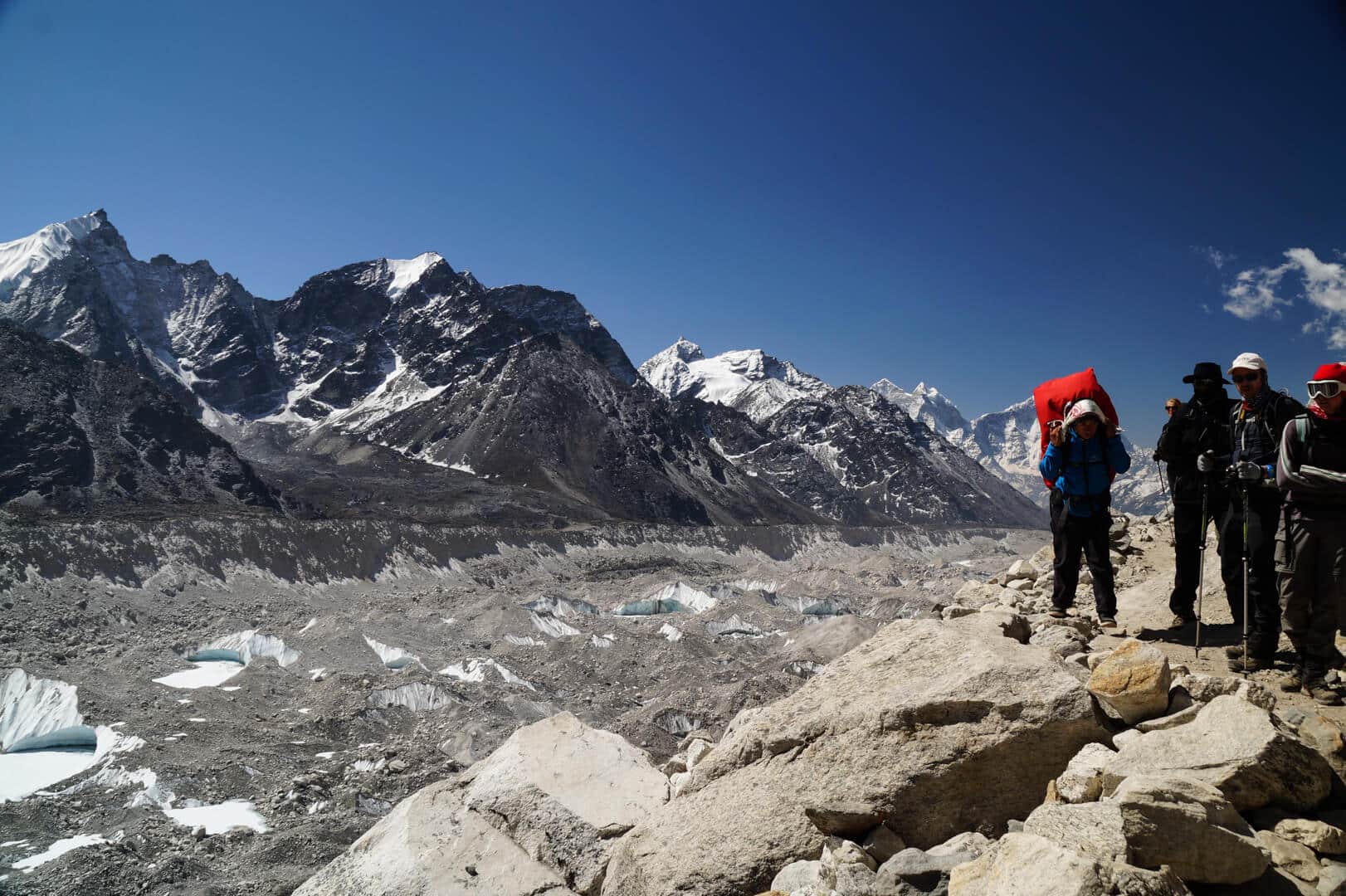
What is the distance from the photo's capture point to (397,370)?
150375 millimetres

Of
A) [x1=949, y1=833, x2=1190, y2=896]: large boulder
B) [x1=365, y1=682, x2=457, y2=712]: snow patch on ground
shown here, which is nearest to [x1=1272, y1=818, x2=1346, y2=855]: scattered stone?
[x1=949, y1=833, x2=1190, y2=896]: large boulder

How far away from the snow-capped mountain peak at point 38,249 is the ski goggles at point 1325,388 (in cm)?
16298

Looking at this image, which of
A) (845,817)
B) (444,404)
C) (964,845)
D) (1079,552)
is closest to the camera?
(964,845)

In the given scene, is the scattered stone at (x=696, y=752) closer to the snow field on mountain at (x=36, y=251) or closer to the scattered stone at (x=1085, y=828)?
the scattered stone at (x=1085, y=828)

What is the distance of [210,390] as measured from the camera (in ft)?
468

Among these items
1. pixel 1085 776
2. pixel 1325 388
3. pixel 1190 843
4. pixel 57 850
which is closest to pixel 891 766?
pixel 1085 776

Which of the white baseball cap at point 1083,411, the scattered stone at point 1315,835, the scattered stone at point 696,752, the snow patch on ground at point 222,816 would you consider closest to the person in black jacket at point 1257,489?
the white baseball cap at point 1083,411

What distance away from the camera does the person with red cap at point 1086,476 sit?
544 centimetres

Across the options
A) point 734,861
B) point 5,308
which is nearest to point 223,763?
point 734,861

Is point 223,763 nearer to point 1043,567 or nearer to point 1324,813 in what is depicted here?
point 1043,567

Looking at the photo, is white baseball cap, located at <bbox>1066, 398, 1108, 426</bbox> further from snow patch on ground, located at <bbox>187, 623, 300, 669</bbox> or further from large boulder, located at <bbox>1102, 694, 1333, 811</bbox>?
snow patch on ground, located at <bbox>187, 623, 300, 669</bbox>

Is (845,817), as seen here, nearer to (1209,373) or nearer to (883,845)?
(883,845)

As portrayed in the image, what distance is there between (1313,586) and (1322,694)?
68cm

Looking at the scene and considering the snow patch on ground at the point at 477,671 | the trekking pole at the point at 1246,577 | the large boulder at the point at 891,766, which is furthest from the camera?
the snow patch on ground at the point at 477,671
